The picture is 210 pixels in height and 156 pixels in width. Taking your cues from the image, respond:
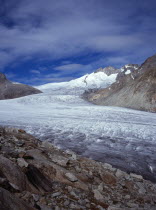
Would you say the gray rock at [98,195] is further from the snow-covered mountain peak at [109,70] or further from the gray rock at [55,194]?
the snow-covered mountain peak at [109,70]

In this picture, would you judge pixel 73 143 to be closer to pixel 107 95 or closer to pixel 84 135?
pixel 84 135

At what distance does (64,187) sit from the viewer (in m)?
4.15

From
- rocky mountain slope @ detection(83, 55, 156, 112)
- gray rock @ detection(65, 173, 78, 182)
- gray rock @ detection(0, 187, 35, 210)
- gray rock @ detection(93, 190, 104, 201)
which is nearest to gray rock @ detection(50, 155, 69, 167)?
gray rock @ detection(65, 173, 78, 182)

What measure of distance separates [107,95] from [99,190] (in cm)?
4232

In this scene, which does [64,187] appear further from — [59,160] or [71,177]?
[59,160]

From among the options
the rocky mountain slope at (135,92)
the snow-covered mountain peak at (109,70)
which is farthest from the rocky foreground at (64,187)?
the snow-covered mountain peak at (109,70)

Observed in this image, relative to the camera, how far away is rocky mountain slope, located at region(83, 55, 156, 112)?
32.6 m

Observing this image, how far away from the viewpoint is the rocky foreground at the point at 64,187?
3.16 meters

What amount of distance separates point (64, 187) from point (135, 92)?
3429 cm

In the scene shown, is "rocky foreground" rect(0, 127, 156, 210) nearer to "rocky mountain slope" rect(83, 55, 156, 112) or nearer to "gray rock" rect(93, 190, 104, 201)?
"gray rock" rect(93, 190, 104, 201)

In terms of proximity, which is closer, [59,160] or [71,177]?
[71,177]

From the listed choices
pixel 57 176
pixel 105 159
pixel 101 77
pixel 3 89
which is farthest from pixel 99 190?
pixel 101 77

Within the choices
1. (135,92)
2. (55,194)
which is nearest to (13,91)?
(135,92)

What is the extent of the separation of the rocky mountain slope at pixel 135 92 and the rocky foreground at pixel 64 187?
26.9 meters
